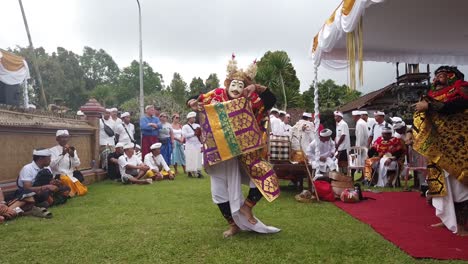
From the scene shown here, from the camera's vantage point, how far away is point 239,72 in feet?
13.9

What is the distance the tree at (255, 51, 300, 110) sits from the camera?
29.2 m

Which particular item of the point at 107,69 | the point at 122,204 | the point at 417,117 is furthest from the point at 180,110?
the point at 107,69

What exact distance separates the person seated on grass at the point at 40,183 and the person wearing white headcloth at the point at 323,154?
184 inches

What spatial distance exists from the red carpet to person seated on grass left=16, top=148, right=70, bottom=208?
4.56 m

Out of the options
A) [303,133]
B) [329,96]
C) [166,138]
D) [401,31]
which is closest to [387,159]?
[303,133]

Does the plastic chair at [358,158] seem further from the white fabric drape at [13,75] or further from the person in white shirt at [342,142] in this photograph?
the white fabric drape at [13,75]

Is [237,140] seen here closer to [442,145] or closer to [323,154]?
[442,145]

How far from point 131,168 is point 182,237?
5.27m

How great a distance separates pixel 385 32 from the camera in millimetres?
7352

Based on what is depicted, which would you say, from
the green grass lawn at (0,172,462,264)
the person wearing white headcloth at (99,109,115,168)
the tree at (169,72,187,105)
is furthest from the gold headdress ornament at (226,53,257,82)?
the tree at (169,72,187,105)

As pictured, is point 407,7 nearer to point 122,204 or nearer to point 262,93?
point 262,93

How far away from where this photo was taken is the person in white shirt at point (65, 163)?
6.87 m

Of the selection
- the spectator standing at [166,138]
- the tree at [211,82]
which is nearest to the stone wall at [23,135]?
the spectator standing at [166,138]

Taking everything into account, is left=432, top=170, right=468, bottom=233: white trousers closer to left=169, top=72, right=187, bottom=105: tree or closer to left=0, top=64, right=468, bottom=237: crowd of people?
left=0, top=64, right=468, bottom=237: crowd of people
